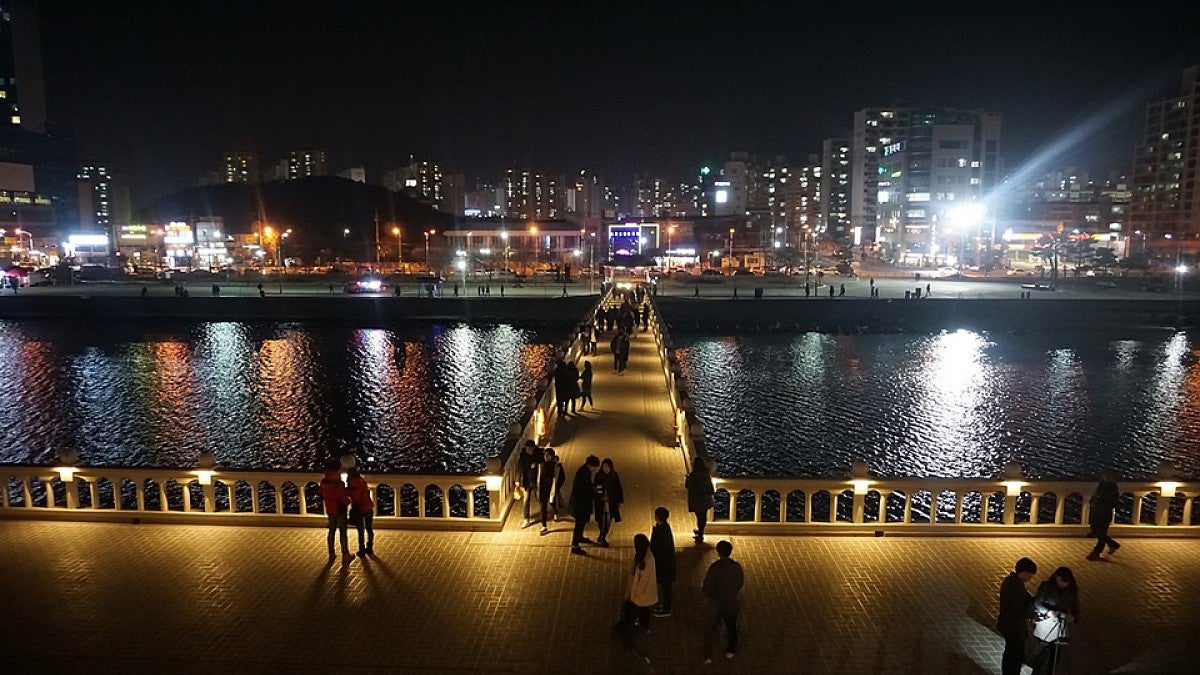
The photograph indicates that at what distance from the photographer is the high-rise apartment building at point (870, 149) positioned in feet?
534

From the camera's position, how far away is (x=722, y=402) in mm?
31594

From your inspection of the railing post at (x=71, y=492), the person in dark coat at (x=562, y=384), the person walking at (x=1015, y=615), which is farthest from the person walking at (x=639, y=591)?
the person in dark coat at (x=562, y=384)

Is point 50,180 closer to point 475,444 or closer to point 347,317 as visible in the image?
point 347,317

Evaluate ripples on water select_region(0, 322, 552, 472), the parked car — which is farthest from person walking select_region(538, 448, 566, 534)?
the parked car

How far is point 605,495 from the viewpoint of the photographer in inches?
429

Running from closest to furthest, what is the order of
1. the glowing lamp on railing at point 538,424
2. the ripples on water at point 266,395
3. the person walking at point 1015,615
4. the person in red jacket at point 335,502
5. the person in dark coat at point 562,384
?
the person walking at point 1015,615
the person in red jacket at point 335,502
the glowing lamp on railing at point 538,424
the person in dark coat at point 562,384
the ripples on water at point 266,395

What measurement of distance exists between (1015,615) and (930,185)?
484 ft

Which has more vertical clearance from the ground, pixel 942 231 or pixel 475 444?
pixel 942 231

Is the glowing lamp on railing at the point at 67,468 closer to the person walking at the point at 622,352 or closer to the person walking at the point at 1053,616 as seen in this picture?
the person walking at the point at 1053,616

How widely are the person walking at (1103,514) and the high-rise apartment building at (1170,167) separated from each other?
146 metres

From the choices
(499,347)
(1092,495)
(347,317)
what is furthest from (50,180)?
(1092,495)

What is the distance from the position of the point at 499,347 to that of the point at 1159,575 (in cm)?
3822

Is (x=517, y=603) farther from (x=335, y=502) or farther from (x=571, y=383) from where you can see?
(x=571, y=383)

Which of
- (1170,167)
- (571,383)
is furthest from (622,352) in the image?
(1170,167)
